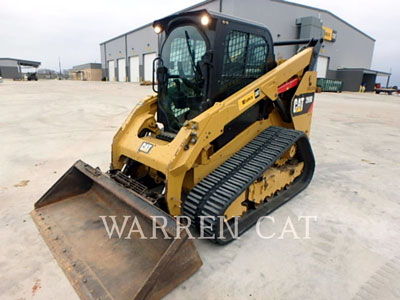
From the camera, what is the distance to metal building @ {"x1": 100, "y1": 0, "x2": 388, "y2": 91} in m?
21.9

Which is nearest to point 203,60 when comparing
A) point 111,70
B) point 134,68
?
point 134,68

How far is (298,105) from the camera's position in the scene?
370cm

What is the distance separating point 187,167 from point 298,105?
83.1 inches

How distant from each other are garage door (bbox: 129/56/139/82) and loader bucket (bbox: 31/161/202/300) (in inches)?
1401

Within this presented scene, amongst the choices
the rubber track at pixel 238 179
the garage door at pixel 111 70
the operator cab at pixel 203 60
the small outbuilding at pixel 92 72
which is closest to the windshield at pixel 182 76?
the operator cab at pixel 203 60

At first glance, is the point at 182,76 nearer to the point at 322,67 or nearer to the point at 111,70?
the point at 322,67

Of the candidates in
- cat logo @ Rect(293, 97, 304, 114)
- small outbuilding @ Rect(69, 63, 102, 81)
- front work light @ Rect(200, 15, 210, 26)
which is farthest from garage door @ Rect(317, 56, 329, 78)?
small outbuilding @ Rect(69, 63, 102, 81)

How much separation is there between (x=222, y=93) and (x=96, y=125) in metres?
5.57

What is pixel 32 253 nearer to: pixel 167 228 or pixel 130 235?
pixel 130 235

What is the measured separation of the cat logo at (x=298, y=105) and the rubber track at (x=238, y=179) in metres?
0.49

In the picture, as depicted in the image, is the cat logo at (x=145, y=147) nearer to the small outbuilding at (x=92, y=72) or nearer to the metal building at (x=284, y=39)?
the metal building at (x=284, y=39)

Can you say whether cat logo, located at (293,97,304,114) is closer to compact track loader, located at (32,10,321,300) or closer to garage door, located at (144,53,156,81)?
compact track loader, located at (32,10,321,300)

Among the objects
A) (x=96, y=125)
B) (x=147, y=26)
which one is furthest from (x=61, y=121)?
(x=147, y=26)

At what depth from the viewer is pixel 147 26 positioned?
32750 millimetres
